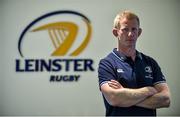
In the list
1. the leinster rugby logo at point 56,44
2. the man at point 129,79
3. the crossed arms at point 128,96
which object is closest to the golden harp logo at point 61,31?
the leinster rugby logo at point 56,44

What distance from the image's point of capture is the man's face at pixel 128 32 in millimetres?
2109

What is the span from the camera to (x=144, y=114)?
6.75 ft

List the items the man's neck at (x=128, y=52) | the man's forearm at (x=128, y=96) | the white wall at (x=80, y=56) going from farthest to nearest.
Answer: the white wall at (x=80, y=56), the man's neck at (x=128, y=52), the man's forearm at (x=128, y=96)

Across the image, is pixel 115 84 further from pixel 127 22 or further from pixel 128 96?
pixel 127 22

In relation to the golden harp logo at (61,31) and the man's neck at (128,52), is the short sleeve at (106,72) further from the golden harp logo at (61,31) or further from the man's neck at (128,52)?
the golden harp logo at (61,31)

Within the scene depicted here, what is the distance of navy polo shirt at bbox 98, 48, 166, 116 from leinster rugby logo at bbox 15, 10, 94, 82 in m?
2.98

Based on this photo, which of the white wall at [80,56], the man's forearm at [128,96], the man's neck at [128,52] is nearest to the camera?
the man's forearm at [128,96]

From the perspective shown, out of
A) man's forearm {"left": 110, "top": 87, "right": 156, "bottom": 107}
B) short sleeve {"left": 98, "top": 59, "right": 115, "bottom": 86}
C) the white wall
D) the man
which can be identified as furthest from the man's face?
the white wall

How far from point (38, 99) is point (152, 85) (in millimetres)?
3172

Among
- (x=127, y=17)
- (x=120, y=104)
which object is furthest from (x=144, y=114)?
(x=127, y=17)

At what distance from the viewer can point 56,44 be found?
514cm

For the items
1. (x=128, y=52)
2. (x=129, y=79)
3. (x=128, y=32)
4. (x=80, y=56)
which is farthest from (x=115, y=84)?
(x=80, y=56)

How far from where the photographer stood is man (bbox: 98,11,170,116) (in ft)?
6.70

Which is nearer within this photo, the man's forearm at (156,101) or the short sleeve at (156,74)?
the man's forearm at (156,101)
